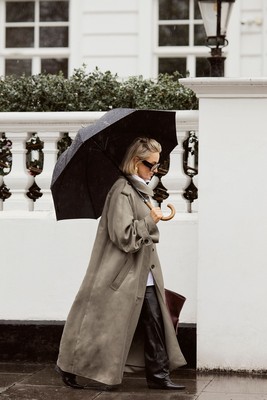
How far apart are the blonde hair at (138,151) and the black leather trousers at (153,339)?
829 mm

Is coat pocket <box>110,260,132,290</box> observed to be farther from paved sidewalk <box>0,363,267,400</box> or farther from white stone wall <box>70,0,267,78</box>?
white stone wall <box>70,0,267,78</box>

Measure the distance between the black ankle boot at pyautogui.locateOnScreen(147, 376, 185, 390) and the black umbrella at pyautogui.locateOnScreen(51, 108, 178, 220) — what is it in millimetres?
1207

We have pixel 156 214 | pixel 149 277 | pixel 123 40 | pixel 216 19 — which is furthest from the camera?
pixel 123 40

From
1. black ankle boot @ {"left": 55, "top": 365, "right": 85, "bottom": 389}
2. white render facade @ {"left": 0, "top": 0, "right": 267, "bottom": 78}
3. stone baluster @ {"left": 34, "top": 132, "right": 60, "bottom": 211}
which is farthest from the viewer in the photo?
white render facade @ {"left": 0, "top": 0, "right": 267, "bottom": 78}

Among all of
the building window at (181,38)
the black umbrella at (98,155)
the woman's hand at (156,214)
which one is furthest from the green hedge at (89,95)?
the building window at (181,38)

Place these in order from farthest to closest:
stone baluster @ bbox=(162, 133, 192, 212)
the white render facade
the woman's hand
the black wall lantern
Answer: the white render facade
the black wall lantern
stone baluster @ bbox=(162, 133, 192, 212)
the woman's hand

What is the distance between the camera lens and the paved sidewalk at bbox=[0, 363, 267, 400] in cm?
836

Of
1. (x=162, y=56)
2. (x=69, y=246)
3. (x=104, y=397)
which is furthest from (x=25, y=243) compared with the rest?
(x=162, y=56)

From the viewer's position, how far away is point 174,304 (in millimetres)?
8734

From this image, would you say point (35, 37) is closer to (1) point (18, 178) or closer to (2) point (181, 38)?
(2) point (181, 38)

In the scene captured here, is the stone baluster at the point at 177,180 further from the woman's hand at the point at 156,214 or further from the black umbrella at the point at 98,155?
the woman's hand at the point at 156,214

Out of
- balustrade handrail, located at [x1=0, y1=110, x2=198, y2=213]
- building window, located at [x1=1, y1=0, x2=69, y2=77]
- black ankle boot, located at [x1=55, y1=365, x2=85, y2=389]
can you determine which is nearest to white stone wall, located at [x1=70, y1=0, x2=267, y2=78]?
building window, located at [x1=1, y1=0, x2=69, y2=77]

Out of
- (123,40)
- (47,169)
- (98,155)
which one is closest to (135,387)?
(98,155)

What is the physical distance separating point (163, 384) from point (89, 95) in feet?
11.5
